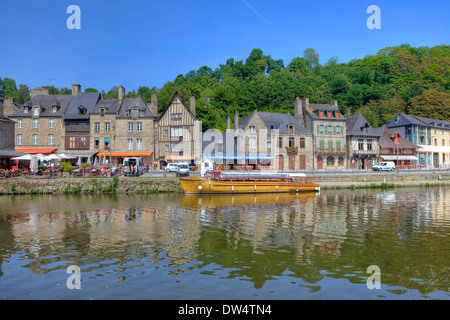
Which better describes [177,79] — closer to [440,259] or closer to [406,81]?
[406,81]

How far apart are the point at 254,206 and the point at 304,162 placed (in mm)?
27236

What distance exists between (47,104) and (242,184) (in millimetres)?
34424

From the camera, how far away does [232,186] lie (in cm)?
3038

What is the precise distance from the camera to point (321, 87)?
7662 centimetres

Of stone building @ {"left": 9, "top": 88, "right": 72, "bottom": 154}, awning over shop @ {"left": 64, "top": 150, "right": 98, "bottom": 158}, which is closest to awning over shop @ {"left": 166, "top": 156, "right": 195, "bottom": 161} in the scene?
awning over shop @ {"left": 64, "top": 150, "right": 98, "bottom": 158}

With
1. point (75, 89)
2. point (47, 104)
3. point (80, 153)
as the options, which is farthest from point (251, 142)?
point (47, 104)

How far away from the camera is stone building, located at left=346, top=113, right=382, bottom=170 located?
51844 mm

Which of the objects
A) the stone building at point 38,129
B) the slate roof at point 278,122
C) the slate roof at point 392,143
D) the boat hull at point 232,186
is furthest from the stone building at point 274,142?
the stone building at point 38,129

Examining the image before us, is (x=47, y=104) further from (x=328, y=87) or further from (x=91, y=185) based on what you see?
(x=328, y=87)

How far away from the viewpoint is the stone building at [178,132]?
4522cm

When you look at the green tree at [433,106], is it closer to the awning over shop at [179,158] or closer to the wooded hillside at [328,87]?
the wooded hillside at [328,87]

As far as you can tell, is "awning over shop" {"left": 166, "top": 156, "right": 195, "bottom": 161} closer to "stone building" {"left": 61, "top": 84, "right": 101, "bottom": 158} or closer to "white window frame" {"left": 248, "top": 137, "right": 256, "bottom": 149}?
"white window frame" {"left": 248, "top": 137, "right": 256, "bottom": 149}
